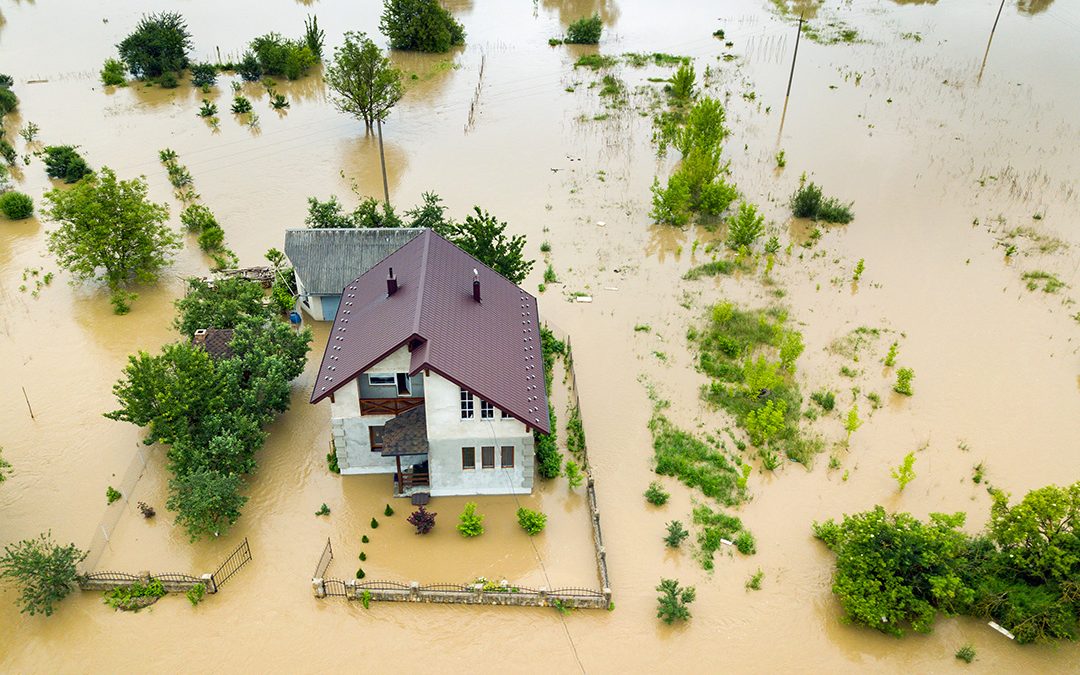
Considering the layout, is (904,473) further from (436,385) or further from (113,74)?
(113,74)

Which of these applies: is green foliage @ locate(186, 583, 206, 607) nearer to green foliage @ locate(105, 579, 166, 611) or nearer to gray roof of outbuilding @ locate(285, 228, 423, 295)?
green foliage @ locate(105, 579, 166, 611)

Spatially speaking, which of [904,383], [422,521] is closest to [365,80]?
[422,521]

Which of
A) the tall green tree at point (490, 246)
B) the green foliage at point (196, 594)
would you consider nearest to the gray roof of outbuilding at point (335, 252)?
the tall green tree at point (490, 246)

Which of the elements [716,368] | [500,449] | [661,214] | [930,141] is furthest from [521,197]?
[930,141]

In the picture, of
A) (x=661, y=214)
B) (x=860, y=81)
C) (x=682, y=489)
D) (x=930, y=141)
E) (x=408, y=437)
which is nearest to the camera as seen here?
(x=408, y=437)

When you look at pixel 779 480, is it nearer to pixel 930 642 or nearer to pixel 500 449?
pixel 930 642

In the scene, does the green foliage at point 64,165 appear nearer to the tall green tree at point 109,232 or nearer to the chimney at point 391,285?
the tall green tree at point 109,232
